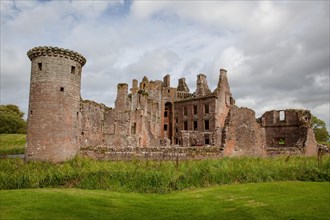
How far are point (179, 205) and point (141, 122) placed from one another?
31.4 meters

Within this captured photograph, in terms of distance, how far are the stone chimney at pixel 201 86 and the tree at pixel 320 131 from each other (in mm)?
35286

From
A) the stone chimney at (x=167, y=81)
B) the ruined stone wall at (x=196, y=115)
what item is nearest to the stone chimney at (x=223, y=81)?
the ruined stone wall at (x=196, y=115)

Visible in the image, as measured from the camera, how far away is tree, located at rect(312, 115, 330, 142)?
79812 millimetres

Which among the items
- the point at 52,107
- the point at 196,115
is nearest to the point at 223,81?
the point at 196,115

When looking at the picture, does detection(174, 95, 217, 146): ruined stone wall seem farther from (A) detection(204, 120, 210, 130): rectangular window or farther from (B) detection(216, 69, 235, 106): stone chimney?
(B) detection(216, 69, 235, 106): stone chimney

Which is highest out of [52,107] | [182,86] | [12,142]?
[182,86]

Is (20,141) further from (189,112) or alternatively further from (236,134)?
(236,134)

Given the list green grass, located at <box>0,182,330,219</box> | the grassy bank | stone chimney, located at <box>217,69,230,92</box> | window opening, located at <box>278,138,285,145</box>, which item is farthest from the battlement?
window opening, located at <box>278,138,285,145</box>

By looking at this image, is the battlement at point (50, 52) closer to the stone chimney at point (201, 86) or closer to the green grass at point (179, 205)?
the green grass at point (179, 205)

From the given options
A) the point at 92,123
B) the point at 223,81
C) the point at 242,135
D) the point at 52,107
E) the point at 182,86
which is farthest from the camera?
the point at 182,86

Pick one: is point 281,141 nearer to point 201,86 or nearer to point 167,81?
point 201,86

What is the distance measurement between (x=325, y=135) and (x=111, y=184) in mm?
76790

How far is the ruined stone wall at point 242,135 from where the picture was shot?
35.1 m

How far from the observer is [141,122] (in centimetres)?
4369
